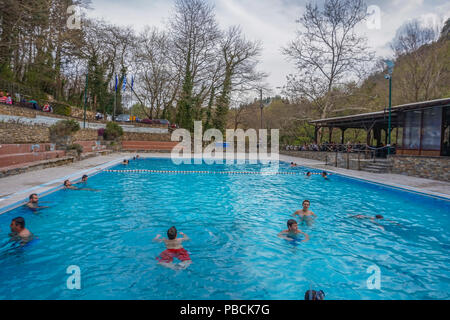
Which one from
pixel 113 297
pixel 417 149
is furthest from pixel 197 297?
pixel 417 149

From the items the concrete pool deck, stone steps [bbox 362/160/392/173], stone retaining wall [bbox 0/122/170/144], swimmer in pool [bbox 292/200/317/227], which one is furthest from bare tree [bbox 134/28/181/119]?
swimmer in pool [bbox 292/200/317/227]

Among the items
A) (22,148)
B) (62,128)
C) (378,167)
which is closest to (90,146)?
(62,128)

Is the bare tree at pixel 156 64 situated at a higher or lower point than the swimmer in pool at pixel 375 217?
higher

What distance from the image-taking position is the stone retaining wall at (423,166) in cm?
1195

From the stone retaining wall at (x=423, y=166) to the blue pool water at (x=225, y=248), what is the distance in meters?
3.81

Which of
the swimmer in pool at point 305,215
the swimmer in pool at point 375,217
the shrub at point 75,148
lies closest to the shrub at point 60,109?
the shrub at point 75,148

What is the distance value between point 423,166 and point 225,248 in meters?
12.2

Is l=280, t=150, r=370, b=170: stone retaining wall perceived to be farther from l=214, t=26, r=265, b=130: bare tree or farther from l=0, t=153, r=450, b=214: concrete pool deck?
l=214, t=26, r=265, b=130: bare tree

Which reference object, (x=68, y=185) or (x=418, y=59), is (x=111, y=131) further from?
(x=418, y=59)

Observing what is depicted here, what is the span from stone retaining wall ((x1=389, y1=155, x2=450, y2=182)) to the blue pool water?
3.81 m

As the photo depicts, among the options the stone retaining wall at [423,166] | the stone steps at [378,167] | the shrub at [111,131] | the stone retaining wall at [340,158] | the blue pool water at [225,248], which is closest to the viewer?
the blue pool water at [225,248]

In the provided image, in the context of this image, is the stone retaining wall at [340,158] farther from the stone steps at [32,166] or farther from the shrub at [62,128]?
the shrub at [62,128]

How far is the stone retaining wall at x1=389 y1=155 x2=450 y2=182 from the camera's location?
39.2 feet
